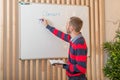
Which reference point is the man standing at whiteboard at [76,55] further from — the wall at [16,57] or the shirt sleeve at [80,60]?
the wall at [16,57]

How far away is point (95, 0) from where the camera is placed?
4547mm

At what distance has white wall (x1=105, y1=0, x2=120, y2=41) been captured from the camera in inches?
184

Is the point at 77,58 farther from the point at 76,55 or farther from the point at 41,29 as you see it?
the point at 41,29

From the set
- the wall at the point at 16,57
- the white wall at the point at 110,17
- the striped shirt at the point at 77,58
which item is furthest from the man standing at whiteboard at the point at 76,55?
the white wall at the point at 110,17

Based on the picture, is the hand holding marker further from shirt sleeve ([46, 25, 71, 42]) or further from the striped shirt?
the striped shirt

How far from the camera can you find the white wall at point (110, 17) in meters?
4.68

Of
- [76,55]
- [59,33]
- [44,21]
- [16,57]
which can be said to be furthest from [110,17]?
[16,57]

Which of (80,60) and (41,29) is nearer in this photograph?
(80,60)

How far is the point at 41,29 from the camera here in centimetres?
406

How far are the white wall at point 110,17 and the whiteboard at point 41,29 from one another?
2.19 ft

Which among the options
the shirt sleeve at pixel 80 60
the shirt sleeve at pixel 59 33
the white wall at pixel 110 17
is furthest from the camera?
the white wall at pixel 110 17

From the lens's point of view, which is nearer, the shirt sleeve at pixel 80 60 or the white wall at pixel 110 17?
the shirt sleeve at pixel 80 60

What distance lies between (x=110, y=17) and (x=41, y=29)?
1.47 meters

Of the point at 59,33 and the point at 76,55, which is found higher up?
the point at 59,33
